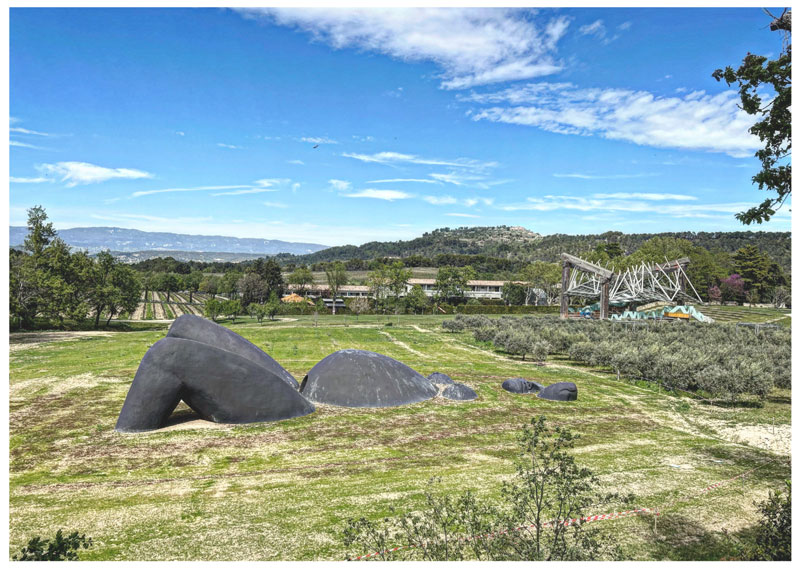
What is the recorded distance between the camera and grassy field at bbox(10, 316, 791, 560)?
34.8 ft

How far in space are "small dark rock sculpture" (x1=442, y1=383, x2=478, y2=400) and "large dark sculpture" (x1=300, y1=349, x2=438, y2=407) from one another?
Answer: 0.68m

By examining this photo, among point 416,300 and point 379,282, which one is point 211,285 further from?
point 416,300

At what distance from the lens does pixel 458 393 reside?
23.8m

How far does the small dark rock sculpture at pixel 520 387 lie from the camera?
2561cm

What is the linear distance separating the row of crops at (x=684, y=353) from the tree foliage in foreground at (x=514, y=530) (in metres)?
17.6

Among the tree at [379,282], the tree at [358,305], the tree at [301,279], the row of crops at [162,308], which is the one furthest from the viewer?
the tree at [301,279]

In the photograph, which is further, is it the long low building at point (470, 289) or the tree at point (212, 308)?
the long low building at point (470, 289)

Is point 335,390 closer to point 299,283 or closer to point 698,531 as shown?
point 698,531

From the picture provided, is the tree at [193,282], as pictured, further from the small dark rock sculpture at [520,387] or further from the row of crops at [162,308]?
the small dark rock sculpture at [520,387]

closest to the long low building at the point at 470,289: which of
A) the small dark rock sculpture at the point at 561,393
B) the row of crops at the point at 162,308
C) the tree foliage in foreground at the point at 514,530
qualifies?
the row of crops at the point at 162,308

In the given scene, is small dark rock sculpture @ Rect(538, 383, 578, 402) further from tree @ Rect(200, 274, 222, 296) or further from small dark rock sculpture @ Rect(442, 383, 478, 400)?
tree @ Rect(200, 274, 222, 296)

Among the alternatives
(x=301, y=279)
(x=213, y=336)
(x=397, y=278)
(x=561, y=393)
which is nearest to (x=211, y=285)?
(x=301, y=279)

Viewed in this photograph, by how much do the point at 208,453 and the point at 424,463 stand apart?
683cm

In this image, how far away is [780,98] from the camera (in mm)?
11094
